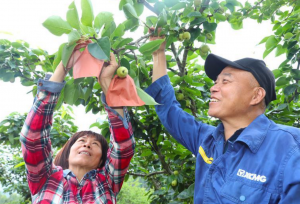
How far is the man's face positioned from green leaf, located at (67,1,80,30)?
0.75 meters

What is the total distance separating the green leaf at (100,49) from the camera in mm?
974

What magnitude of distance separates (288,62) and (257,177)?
4.07ft

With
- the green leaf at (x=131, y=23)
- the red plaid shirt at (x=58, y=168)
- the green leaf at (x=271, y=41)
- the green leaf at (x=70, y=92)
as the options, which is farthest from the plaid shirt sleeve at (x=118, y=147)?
the green leaf at (x=271, y=41)

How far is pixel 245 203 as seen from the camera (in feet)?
3.34

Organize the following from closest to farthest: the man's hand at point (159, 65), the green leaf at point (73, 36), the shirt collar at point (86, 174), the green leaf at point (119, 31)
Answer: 1. the green leaf at point (73, 36)
2. the green leaf at point (119, 31)
3. the shirt collar at point (86, 174)
4. the man's hand at point (159, 65)

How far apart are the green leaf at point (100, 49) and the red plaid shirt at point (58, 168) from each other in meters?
0.41

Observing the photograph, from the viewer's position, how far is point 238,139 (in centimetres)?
118

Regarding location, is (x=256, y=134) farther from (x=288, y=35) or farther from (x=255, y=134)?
(x=288, y=35)

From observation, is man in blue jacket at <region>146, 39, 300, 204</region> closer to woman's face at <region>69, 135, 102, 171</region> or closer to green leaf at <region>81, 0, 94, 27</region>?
woman's face at <region>69, 135, 102, 171</region>

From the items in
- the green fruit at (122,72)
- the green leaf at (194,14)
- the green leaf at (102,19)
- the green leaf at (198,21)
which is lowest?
the green fruit at (122,72)

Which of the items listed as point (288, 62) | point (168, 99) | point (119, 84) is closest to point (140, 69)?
point (168, 99)

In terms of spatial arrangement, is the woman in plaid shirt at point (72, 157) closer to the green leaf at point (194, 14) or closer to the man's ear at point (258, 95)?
the green leaf at point (194, 14)

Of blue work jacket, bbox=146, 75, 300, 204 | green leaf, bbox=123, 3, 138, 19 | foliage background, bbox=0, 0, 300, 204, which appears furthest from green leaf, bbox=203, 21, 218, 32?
blue work jacket, bbox=146, 75, 300, 204

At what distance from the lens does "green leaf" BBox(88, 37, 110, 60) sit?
974mm
